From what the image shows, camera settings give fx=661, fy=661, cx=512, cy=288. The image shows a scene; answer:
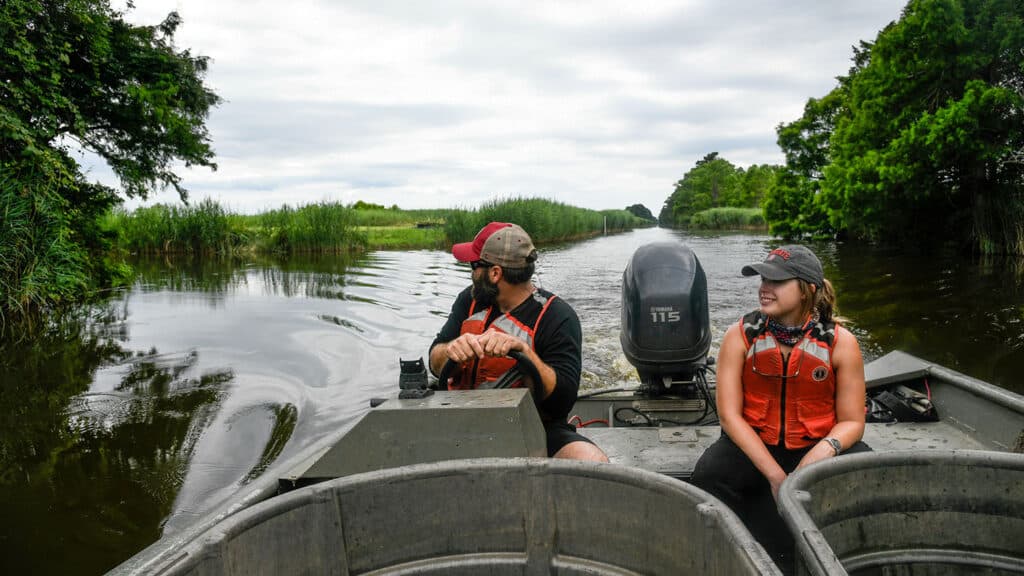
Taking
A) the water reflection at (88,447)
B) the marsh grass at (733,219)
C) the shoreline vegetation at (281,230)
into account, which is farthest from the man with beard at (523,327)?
the marsh grass at (733,219)

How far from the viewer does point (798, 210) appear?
34031mm

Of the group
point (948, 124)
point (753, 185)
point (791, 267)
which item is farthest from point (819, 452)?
point (753, 185)

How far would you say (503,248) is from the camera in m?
3.01

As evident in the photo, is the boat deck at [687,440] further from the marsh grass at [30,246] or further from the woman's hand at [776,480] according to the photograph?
the marsh grass at [30,246]

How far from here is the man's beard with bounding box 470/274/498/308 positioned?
9.93ft

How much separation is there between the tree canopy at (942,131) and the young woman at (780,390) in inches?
740

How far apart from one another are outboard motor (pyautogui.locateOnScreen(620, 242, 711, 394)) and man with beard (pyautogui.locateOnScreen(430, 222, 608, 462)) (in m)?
1.48

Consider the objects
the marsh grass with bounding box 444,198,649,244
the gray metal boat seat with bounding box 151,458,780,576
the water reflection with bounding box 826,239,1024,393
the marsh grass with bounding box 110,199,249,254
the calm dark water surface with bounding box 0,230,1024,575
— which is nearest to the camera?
the gray metal boat seat with bounding box 151,458,780,576

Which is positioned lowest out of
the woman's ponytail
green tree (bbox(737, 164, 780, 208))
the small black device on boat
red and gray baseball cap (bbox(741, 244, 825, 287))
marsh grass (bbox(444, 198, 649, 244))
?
the small black device on boat

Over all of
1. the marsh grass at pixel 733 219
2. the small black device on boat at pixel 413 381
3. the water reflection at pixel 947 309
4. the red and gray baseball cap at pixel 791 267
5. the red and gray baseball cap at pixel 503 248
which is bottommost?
the water reflection at pixel 947 309

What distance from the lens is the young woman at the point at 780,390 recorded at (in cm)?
263

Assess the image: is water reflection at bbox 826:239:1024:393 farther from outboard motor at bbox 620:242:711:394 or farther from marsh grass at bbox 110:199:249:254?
marsh grass at bbox 110:199:249:254

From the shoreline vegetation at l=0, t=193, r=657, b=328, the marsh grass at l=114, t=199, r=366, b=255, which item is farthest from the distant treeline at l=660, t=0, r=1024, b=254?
the marsh grass at l=114, t=199, r=366, b=255

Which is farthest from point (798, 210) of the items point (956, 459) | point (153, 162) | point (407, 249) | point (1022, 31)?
point (956, 459)
